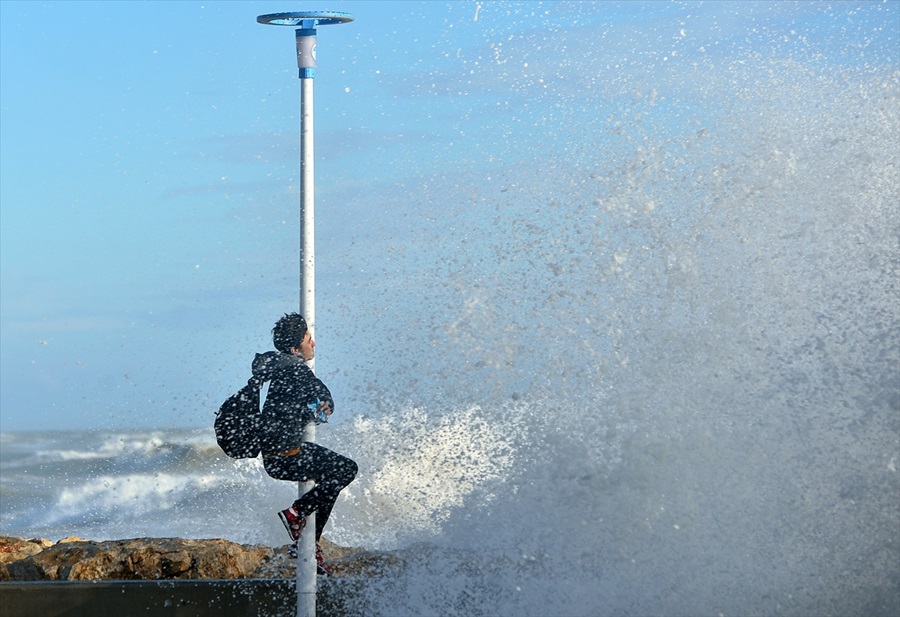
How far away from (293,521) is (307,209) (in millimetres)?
2381

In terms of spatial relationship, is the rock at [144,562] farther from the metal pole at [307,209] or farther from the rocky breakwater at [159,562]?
the metal pole at [307,209]

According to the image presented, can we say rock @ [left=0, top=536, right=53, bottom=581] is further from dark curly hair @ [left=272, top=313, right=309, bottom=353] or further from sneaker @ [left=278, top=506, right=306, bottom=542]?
dark curly hair @ [left=272, top=313, right=309, bottom=353]

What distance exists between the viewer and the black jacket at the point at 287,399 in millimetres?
7750

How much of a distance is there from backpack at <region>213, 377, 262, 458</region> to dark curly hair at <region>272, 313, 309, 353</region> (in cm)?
32

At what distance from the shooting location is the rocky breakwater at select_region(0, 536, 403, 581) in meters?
9.22

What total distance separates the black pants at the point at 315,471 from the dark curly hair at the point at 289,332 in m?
0.75

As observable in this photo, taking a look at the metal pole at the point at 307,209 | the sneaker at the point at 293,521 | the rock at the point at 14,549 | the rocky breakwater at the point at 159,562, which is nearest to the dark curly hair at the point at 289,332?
the metal pole at the point at 307,209

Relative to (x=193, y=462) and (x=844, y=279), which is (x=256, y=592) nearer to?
(x=844, y=279)

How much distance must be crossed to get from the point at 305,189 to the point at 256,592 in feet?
10.4

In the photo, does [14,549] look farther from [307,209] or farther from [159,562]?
[307,209]

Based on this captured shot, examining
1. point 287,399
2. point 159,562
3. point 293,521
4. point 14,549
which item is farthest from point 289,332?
point 14,549

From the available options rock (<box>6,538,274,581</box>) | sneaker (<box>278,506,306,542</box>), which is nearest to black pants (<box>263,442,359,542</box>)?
sneaker (<box>278,506,306,542</box>)

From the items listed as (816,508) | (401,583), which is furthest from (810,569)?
(401,583)

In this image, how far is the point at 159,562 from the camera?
935cm
